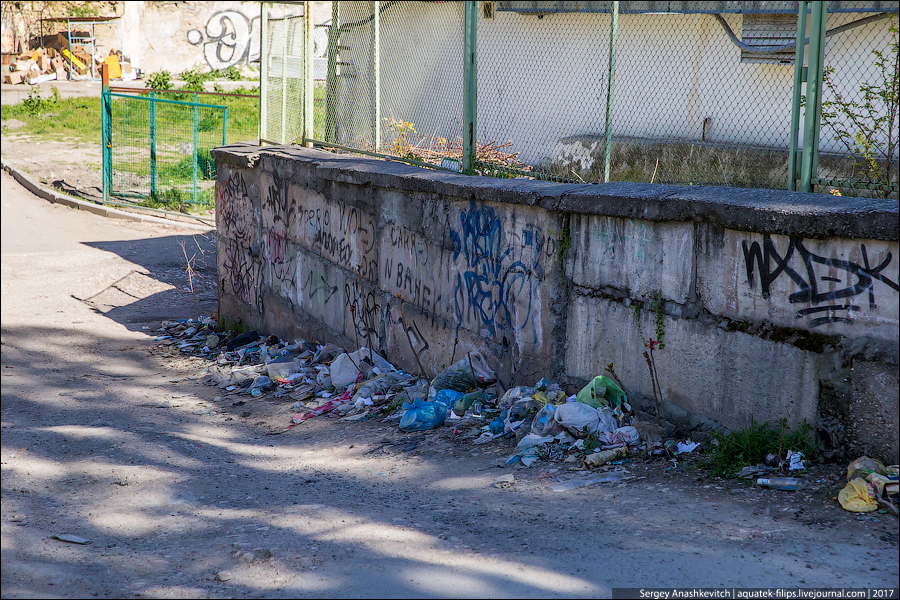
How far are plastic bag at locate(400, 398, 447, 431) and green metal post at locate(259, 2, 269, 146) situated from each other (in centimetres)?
534

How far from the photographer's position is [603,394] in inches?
169

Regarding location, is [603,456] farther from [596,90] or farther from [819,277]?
[596,90]

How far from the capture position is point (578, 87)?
7836 millimetres

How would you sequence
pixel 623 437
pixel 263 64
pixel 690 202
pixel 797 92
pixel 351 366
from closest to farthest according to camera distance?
1. pixel 690 202
2. pixel 797 92
3. pixel 623 437
4. pixel 351 366
5. pixel 263 64

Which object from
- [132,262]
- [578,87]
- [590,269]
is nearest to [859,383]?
[590,269]

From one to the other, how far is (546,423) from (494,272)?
3.83ft

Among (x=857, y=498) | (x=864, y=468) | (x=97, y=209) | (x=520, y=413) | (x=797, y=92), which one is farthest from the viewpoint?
(x=97, y=209)

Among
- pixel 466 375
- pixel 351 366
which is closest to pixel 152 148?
pixel 351 366

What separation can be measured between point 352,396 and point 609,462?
249 cm

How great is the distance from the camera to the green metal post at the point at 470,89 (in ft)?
17.9

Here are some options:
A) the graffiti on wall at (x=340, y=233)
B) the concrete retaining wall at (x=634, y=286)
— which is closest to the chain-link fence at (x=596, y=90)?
the concrete retaining wall at (x=634, y=286)

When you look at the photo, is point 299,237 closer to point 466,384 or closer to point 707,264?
point 466,384

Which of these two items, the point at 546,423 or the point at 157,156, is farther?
the point at 157,156

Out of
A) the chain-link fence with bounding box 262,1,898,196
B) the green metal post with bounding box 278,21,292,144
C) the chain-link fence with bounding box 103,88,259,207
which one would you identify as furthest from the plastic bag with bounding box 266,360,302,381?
the chain-link fence with bounding box 103,88,259,207
